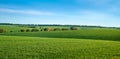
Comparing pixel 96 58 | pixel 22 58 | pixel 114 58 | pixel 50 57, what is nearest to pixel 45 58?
pixel 50 57

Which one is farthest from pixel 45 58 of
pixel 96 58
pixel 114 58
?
pixel 114 58

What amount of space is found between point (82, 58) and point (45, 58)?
4.13 meters

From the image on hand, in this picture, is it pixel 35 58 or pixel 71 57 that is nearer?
pixel 35 58

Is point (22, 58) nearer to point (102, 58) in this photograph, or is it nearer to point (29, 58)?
point (29, 58)

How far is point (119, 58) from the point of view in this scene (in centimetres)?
2119

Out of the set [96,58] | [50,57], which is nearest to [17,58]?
[50,57]

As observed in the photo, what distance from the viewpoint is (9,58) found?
2000 centimetres

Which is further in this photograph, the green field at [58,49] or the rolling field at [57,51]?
the green field at [58,49]

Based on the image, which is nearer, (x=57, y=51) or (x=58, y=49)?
(x=57, y=51)

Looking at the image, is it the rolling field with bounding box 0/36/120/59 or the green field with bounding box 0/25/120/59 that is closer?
the rolling field with bounding box 0/36/120/59

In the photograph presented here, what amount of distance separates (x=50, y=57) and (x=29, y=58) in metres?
2.46

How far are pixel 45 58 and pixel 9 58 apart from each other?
3879 mm

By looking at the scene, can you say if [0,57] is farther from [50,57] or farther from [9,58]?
[50,57]

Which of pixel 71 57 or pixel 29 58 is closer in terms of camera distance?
pixel 29 58
